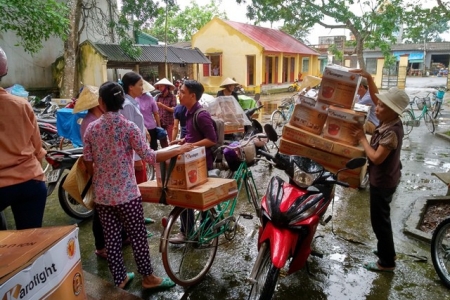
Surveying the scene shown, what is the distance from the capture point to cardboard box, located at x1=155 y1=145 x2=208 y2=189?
2.51 metres

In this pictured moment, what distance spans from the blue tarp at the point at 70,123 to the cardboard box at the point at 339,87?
499 cm

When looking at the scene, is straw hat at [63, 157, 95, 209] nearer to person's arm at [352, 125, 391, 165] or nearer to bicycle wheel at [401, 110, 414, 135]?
person's arm at [352, 125, 391, 165]

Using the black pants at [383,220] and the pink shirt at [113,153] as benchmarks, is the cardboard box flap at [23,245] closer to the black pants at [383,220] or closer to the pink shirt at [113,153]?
the pink shirt at [113,153]

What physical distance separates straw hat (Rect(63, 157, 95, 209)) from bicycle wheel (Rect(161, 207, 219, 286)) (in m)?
0.65

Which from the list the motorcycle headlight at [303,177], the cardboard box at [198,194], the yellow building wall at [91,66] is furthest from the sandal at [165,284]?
the yellow building wall at [91,66]

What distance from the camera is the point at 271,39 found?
2523 cm

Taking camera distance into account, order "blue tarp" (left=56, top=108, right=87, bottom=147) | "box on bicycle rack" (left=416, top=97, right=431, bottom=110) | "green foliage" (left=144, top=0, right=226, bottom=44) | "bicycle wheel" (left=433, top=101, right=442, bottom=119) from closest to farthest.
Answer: "blue tarp" (left=56, top=108, right=87, bottom=147) → "box on bicycle rack" (left=416, top=97, right=431, bottom=110) → "bicycle wheel" (left=433, top=101, right=442, bottom=119) → "green foliage" (left=144, top=0, right=226, bottom=44)

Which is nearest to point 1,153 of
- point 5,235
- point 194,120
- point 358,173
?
point 5,235

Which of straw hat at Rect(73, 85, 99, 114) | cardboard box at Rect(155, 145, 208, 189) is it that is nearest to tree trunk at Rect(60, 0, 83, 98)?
straw hat at Rect(73, 85, 99, 114)

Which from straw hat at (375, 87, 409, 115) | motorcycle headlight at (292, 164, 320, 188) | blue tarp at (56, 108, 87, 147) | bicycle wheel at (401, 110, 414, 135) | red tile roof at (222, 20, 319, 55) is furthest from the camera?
red tile roof at (222, 20, 319, 55)

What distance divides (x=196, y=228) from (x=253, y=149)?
93cm

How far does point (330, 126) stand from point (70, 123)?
17.6ft

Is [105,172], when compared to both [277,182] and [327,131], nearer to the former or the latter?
[277,182]

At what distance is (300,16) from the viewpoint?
1700 centimetres
